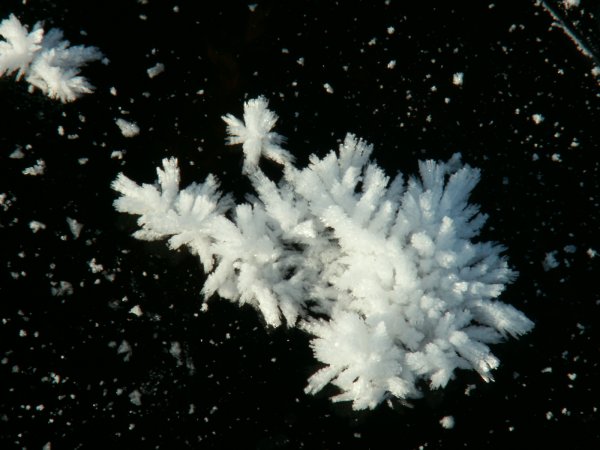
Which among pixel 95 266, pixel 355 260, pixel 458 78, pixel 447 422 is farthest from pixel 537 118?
pixel 95 266

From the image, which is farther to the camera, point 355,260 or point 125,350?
point 125,350

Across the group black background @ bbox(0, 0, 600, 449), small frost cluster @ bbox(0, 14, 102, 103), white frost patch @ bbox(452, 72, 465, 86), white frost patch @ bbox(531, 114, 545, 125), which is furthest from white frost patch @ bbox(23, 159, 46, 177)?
white frost patch @ bbox(531, 114, 545, 125)

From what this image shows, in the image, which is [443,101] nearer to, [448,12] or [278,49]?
[448,12]

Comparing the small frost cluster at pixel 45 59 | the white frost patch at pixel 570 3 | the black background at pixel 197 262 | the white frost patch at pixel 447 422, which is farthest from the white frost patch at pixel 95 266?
the white frost patch at pixel 570 3

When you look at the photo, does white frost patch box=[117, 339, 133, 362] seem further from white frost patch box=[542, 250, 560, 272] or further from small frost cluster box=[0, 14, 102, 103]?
white frost patch box=[542, 250, 560, 272]

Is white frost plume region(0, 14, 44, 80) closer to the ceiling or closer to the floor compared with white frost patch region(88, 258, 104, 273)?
closer to the ceiling

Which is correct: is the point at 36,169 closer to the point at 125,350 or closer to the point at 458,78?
the point at 125,350
